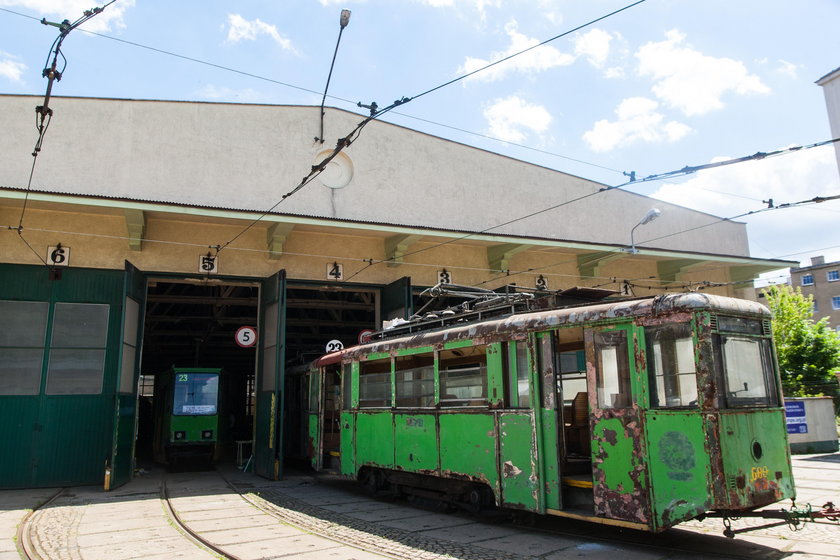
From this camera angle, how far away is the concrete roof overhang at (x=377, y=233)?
13.1m

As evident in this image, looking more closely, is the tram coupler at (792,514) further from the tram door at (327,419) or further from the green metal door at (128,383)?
the green metal door at (128,383)

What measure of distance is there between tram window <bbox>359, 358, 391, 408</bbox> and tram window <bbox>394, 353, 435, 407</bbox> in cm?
32

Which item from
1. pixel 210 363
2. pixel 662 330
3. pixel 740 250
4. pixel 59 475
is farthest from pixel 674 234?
pixel 210 363

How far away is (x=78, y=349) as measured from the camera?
45.1 ft

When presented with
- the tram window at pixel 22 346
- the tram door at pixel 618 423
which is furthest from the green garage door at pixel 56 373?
the tram door at pixel 618 423

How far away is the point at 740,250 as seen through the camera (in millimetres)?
23094

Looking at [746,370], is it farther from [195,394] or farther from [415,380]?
[195,394]

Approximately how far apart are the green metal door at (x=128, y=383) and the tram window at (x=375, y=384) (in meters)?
5.48

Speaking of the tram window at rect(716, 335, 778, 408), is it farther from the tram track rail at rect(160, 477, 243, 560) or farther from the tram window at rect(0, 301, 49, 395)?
the tram window at rect(0, 301, 49, 395)

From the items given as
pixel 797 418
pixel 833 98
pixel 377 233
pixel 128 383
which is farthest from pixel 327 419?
pixel 833 98

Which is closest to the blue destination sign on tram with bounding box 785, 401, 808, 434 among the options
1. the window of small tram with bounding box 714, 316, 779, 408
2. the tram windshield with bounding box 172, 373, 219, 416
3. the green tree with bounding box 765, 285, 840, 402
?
Result: the green tree with bounding box 765, 285, 840, 402

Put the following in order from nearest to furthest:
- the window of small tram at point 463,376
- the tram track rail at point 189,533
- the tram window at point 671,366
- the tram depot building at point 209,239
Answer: the tram window at point 671,366 → the tram track rail at point 189,533 → the window of small tram at point 463,376 → the tram depot building at point 209,239

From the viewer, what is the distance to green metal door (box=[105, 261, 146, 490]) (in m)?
12.9

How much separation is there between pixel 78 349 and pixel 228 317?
750 centimetres
